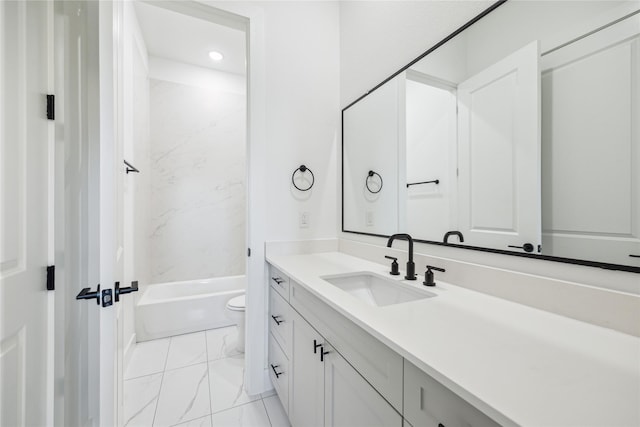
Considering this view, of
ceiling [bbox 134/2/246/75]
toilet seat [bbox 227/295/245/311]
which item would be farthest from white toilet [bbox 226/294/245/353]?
ceiling [bbox 134/2/246/75]

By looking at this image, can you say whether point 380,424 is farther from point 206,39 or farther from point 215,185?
point 206,39

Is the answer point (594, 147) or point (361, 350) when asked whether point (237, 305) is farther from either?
point (594, 147)

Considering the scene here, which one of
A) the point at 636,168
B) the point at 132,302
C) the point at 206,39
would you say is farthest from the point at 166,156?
the point at 636,168

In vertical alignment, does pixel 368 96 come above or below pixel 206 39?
below

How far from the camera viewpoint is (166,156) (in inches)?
113

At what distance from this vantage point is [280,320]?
1452 millimetres

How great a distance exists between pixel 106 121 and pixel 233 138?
2.42 meters

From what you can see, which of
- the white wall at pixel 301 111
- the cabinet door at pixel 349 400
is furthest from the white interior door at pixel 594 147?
the white wall at pixel 301 111

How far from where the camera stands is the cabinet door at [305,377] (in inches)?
39.9

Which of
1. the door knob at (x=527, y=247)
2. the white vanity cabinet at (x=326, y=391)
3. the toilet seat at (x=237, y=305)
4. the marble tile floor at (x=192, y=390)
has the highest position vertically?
the door knob at (x=527, y=247)

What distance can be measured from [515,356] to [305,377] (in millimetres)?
855

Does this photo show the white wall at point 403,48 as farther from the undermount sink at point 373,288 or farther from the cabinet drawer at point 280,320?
the cabinet drawer at point 280,320

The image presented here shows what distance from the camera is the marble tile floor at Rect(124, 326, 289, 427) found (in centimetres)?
145

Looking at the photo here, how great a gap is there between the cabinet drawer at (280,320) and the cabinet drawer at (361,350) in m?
0.28
